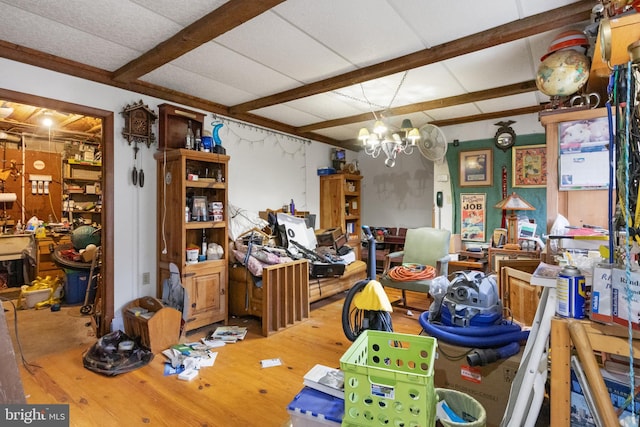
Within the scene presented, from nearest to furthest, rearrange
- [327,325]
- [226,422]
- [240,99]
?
1. [226,422]
2. [327,325]
3. [240,99]

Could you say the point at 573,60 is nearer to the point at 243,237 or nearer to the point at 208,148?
the point at 208,148

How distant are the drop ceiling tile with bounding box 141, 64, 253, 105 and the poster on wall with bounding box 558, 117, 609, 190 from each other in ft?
9.64

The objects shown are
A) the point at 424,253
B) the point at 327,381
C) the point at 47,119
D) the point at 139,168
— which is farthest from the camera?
the point at 47,119

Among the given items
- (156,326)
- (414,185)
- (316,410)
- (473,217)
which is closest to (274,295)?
(156,326)

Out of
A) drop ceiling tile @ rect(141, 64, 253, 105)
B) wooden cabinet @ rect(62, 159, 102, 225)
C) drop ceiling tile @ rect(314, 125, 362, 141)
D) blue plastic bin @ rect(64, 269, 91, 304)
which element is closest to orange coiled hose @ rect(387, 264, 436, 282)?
drop ceiling tile @ rect(314, 125, 362, 141)

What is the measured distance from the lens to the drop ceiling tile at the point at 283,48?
2332mm

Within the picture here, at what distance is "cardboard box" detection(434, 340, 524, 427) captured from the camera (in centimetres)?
164

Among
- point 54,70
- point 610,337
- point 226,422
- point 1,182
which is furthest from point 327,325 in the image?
point 1,182

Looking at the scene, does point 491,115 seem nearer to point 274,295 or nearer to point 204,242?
point 274,295

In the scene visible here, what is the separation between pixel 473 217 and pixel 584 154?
2995 millimetres

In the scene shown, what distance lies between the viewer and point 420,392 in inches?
43.4

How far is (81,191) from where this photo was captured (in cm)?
600

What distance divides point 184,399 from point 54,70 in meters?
2.77

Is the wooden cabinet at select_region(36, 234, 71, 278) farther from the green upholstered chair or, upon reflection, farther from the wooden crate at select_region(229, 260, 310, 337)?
the green upholstered chair
